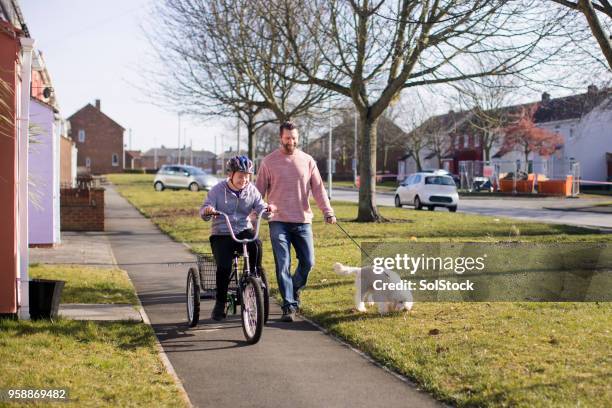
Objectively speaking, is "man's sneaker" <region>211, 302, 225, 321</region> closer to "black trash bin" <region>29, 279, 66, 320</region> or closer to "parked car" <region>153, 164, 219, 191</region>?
"black trash bin" <region>29, 279, 66, 320</region>

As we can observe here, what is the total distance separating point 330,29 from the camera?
20.5 metres

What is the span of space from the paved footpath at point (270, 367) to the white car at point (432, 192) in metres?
22.9

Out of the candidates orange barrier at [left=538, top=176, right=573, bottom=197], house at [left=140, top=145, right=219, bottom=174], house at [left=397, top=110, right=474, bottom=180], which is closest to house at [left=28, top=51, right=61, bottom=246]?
orange barrier at [left=538, top=176, right=573, bottom=197]

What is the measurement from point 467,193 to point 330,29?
32474 millimetres

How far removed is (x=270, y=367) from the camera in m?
6.45

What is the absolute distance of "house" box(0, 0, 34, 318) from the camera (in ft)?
26.1

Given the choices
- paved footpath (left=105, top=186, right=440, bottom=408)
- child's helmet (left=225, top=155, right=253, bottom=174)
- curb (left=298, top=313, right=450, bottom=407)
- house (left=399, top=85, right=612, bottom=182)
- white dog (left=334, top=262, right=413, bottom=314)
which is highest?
house (left=399, top=85, right=612, bottom=182)

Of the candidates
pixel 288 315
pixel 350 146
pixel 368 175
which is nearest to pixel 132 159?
pixel 350 146

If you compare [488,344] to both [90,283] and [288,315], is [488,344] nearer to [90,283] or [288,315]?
[288,315]

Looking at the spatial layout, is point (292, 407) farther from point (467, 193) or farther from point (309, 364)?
point (467, 193)

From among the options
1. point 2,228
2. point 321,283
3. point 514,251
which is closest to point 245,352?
point 2,228

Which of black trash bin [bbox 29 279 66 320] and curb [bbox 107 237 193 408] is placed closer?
curb [bbox 107 237 193 408]

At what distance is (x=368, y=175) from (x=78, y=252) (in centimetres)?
1008

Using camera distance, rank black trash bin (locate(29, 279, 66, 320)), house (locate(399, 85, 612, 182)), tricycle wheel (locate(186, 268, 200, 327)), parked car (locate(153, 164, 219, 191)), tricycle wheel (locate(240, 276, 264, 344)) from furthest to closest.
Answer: house (locate(399, 85, 612, 182)), parked car (locate(153, 164, 219, 191)), black trash bin (locate(29, 279, 66, 320)), tricycle wheel (locate(186, 268, 200, 327)), tricycle wheel (locate(240, 276, 264, 344))
